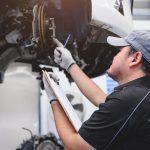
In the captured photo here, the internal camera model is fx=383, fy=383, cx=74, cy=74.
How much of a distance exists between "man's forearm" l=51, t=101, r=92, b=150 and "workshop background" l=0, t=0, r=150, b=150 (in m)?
1.62

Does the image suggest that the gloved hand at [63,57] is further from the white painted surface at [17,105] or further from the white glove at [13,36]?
the white painted surface at [17,105]

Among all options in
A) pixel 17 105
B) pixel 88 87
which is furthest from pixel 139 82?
pixel 17 105

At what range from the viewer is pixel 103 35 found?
239 centimetres

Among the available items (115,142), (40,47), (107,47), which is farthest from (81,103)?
(115,142)

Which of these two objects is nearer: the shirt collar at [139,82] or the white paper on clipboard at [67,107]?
the shirt collar at [139,82]

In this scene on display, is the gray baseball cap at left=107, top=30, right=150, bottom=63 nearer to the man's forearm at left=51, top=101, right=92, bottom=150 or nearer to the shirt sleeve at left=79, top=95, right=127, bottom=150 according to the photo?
the shirt sleeve at left=79, top=95, right=127, bottom=150

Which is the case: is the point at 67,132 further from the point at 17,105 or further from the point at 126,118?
the point at 17,105

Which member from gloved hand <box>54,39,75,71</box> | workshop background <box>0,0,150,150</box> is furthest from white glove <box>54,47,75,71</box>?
workshop background <box>0,0,150,150</box>

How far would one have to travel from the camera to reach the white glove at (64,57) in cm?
208

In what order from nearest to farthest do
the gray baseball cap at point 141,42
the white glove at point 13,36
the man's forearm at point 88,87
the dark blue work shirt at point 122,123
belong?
the dark blue work shirt at point 122,123 < the gray baseball cap at point 141,42 < the man's forearm at point 88,87 < the white glove at point 13,36

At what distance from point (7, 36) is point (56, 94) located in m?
→ 0.57

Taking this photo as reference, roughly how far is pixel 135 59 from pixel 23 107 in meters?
2.17

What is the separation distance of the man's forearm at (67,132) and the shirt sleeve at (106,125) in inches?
1.3

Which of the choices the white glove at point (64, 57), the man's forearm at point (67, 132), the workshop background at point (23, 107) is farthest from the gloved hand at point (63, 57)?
the workshop background at point (23, 107)
